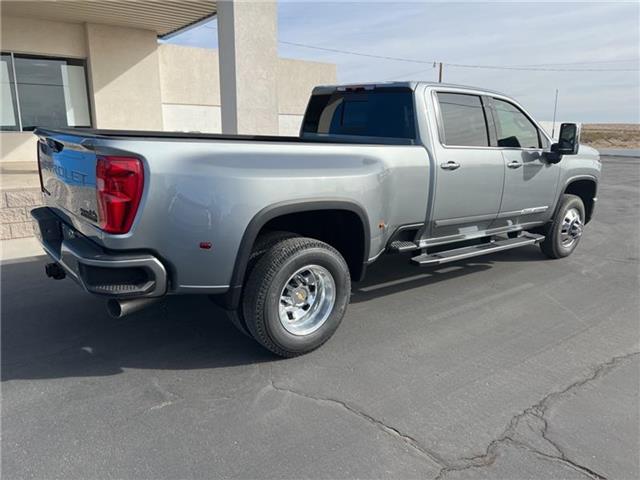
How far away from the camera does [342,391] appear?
327 centimetres

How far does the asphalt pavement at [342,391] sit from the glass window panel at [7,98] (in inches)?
371

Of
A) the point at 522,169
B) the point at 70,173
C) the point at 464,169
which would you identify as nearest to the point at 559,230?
the point at 522,169

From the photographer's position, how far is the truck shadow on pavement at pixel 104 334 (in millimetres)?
3609

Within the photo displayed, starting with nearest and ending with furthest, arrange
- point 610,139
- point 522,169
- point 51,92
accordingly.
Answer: point 522,169, point 51,92, point 610,139

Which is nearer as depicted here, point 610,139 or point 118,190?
point 118,190

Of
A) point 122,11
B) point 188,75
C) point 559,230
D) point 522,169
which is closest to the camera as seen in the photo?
point 522,169

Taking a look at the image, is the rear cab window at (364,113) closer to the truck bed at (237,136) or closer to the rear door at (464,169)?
the truck bed at (237,136)

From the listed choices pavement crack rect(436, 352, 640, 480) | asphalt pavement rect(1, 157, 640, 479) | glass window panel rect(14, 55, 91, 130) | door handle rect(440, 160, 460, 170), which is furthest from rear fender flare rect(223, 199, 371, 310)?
glass window panel rect(14, 55, 91, 130)

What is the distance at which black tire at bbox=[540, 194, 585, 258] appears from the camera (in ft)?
20.5

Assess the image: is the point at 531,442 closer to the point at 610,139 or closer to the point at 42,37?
the point at 42,37

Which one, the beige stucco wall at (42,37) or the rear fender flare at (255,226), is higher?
the beige stucco wall at (42,37)

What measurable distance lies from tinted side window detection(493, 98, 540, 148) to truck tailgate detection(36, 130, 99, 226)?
403 centimetres

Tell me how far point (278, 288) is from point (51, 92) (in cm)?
1240

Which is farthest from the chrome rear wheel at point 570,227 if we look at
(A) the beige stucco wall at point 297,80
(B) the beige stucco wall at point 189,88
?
(A) the beige stucco wall at point 297,80
